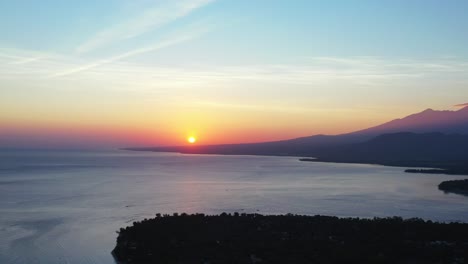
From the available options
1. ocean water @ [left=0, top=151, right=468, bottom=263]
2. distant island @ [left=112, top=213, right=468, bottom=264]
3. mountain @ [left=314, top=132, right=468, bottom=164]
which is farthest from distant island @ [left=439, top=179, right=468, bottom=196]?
mountain @ [left=314, top=132, right=468, bottom=164]

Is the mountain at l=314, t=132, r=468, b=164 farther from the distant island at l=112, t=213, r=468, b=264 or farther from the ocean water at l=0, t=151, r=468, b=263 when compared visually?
the distant island at l=112, t=213, r=468, b=264

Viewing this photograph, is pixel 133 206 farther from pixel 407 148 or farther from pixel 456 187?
pixel 407 148

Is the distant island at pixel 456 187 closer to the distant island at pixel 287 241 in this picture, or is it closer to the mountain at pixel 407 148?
the distant island at pixel 287 241

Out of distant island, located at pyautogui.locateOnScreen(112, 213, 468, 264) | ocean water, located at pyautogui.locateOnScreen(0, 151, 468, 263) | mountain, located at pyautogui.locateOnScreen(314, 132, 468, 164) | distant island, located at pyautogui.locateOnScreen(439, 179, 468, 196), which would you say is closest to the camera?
distant island, located at pyautogui.locateOnScreen(112, 213, 468, 264)

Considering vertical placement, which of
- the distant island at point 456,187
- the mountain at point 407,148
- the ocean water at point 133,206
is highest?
the mountain at point 407,148

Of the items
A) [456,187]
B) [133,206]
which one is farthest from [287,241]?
[456,187]

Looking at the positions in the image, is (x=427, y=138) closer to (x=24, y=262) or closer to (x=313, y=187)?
(x=313, y=187)

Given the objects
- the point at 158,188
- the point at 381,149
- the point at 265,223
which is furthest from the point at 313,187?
the point at 381,149

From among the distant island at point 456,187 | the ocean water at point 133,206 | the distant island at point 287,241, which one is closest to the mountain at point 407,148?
the distant island at point 456,187
